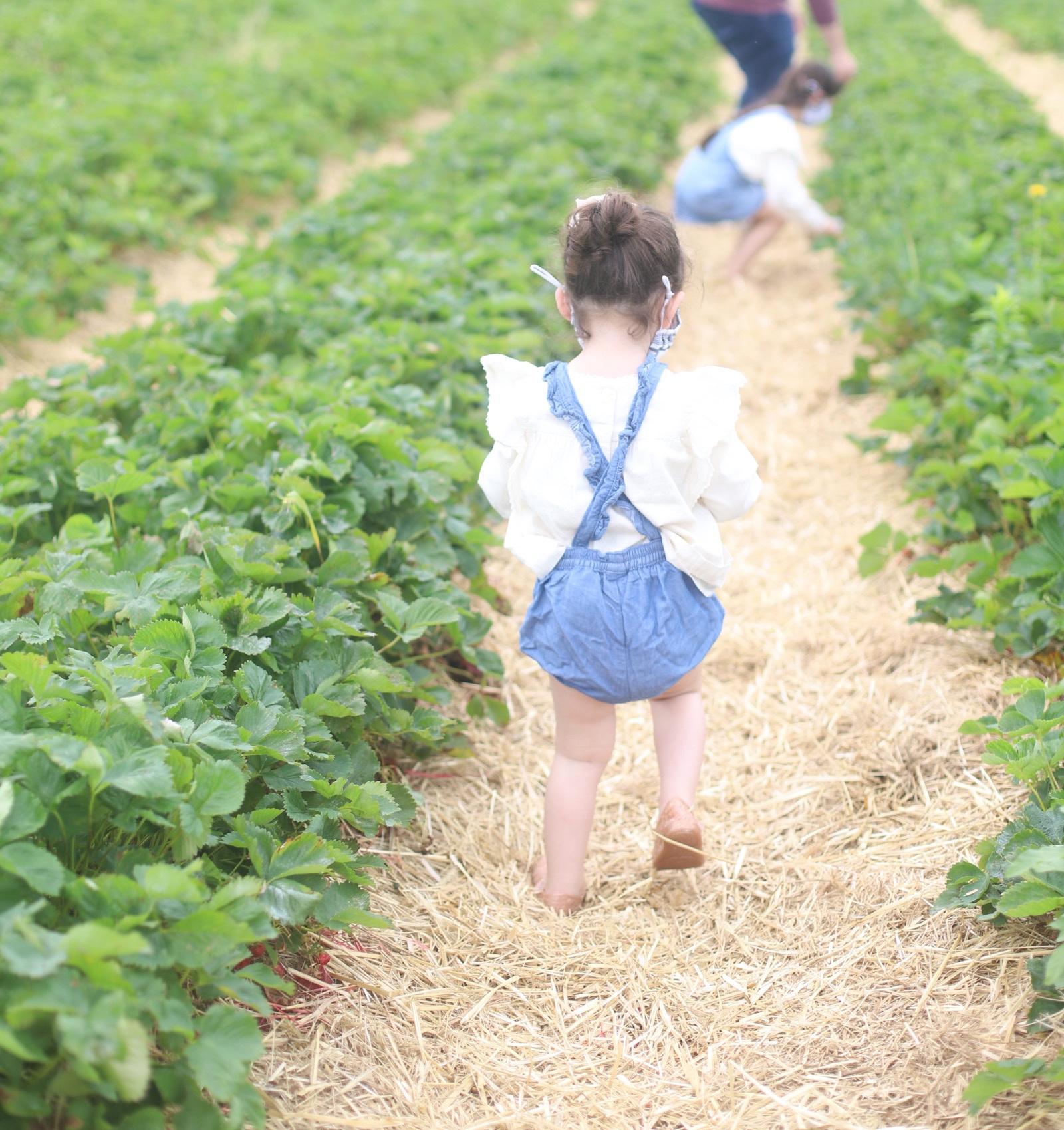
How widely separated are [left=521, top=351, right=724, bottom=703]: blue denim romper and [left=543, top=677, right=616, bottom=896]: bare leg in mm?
66

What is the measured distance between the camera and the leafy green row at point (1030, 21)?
45.5ft

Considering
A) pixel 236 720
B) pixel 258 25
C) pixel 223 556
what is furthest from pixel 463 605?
pixel 258 25

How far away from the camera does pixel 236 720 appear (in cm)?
204

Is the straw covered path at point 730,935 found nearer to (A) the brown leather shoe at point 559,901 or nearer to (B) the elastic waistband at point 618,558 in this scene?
(A) the brown leather shoe at point 559,901

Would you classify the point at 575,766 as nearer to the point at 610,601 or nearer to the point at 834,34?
the point at 610,601

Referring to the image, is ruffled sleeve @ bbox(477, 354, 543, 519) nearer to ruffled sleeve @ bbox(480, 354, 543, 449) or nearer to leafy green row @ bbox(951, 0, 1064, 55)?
ruffled sleeve @ bbox(480, 354, 543, 449)

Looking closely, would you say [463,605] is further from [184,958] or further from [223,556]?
[184,958]

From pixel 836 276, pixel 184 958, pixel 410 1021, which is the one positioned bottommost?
pixel 836 276

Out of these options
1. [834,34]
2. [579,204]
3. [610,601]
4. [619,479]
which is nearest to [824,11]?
[834,34]

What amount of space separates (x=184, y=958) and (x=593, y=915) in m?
1.15

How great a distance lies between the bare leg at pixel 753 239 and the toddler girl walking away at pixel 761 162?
0.10 metres

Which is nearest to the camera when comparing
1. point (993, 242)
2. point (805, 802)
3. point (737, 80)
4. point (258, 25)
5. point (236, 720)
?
point (236, 720)

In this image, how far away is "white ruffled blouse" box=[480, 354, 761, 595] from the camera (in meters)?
2.13

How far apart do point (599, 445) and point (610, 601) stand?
32 cm
